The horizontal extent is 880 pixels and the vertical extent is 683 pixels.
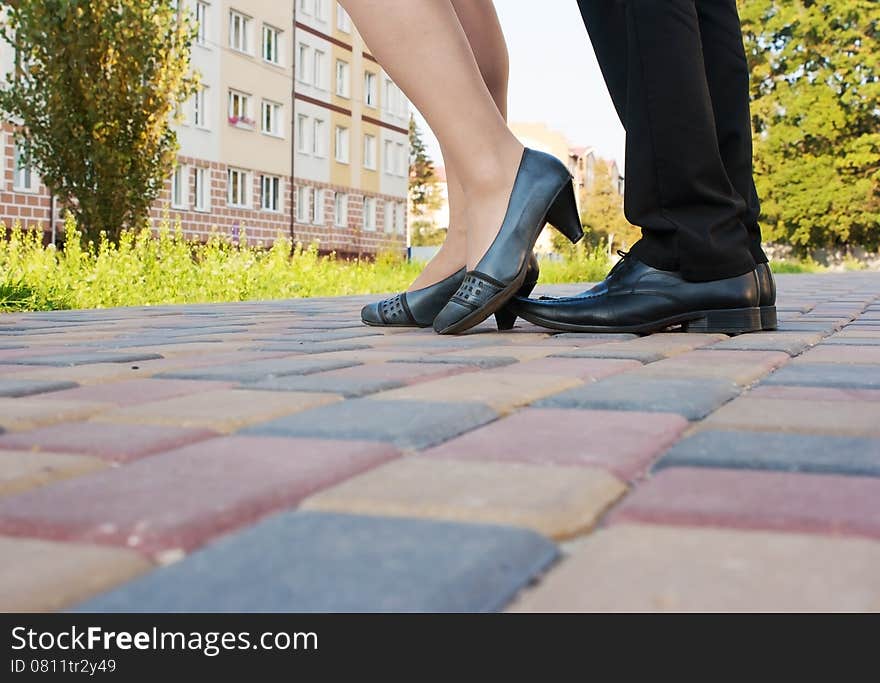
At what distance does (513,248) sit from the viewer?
8.82 feet

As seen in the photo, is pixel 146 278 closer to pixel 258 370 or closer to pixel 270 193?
pixel 258 370

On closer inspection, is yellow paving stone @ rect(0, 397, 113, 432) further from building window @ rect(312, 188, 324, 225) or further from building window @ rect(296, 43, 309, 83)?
building window @ rect(296, 43, 309, 83)

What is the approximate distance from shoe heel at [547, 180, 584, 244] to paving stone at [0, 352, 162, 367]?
1103 mm

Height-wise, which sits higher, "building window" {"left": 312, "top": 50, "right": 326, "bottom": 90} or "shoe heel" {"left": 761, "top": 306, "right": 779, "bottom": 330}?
"building window" {"left": 312, "top": 50, "right": 326, "bottom": 90}

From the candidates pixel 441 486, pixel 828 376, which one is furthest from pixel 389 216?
pixel 441 486

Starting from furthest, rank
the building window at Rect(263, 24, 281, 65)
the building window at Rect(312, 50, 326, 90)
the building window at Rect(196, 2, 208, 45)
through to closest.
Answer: the building window at Rect(312, 50, 326, 90)
the building window at Rect(263, 24, 281, 65)
the building window at Rect(196, 2, 208, 45)

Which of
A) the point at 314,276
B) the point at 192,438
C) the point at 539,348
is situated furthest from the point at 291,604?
the point at 314,276

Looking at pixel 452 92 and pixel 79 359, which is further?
pixel 452 92

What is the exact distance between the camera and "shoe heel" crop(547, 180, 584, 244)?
2.83 m

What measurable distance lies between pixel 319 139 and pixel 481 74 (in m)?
29.0

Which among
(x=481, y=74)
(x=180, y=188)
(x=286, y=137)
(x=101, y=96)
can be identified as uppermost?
(x=286, y=137)

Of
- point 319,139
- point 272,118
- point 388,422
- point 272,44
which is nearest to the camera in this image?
point 388,422

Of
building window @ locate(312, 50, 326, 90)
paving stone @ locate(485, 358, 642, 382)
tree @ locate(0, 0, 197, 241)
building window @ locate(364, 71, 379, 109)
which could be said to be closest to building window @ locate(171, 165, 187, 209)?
building window @ locate(312, 50, 326, 90)
